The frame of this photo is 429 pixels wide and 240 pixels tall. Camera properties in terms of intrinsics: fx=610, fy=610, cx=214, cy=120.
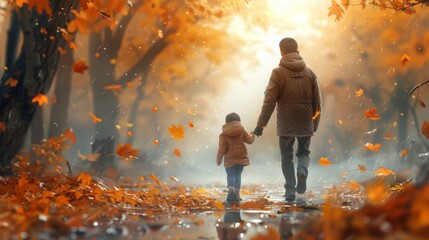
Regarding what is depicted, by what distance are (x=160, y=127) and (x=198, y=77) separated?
369 centimetres

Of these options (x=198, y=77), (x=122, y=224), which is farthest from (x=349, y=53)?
(x=122, y=224)

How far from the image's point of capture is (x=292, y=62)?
29.5 ft

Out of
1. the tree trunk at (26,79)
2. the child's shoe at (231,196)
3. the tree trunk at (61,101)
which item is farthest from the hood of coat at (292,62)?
the tree trunk at (61,101)

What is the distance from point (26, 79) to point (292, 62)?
15.7 feet

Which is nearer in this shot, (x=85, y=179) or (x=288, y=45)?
(x=85, y=179)

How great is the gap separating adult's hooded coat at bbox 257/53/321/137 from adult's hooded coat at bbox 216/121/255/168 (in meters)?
0.48

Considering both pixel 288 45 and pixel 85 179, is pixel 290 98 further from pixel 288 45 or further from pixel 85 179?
pixel 85 179

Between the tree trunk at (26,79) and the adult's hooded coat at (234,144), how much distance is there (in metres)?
3.45

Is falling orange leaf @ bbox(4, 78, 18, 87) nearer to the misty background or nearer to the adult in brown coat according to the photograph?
the adult in brown coat

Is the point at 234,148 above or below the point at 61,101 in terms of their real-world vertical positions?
below

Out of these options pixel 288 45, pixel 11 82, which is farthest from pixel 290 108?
pixel 11 82

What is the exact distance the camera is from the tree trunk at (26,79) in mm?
10625

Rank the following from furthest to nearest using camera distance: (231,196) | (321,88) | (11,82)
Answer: (321,88) → (11,82) → (231,196)

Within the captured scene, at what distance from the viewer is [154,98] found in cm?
2588
